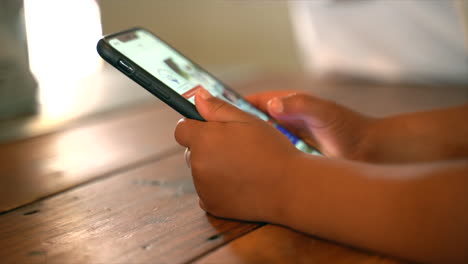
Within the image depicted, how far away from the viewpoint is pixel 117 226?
437 millimetres

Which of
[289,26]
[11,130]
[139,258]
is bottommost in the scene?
[289,26]

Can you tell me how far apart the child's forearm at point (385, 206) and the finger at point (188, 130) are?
0.10 metres

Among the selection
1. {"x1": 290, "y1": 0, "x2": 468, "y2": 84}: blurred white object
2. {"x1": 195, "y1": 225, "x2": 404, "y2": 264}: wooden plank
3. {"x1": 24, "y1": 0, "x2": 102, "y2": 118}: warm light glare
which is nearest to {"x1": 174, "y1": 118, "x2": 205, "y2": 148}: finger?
{"x1": 195, "y1": 225, "x2": 404, "y2": 264}: wooden plank

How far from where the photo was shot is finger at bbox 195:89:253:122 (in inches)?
17.5

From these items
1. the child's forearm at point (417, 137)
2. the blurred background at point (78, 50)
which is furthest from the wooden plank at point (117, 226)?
the blurred background at point (78, 50)

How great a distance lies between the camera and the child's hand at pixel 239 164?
409 mm

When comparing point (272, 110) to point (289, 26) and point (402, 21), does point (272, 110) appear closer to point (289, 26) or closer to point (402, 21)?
point (402, 21)

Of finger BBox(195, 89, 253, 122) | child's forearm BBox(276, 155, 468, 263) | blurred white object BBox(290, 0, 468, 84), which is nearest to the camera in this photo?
child's forearm BBox(276, 155, 468, 263)

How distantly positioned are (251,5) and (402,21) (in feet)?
3.35

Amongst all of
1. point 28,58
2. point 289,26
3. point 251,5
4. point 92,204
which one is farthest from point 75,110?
point 289,26

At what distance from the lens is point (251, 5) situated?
200cm

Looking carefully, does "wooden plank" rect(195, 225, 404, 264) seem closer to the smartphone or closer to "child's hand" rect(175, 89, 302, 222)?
"child's hand" rect(175, 89, 302, 222)

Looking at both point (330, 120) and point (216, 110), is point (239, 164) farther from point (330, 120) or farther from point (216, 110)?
point (330, 120)

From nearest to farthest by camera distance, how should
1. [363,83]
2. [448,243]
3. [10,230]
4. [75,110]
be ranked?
[448,243]
[10,230]
[75,110]
[363,83]
